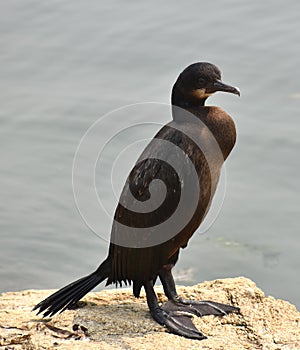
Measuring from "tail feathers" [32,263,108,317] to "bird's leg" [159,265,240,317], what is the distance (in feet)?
1.20

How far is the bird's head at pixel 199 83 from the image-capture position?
5363mm

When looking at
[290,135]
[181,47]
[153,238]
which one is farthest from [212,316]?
[181,47]

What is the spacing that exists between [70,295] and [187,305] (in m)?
0.70

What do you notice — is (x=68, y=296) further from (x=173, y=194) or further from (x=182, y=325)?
(x=173, y=194)

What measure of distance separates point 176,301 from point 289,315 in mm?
690

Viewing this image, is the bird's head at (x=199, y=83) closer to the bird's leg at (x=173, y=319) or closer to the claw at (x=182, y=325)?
the bird's leg at (x=173, y=319)

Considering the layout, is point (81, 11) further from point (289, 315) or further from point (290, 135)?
point (289, 315)

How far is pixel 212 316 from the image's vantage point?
5.57 meters

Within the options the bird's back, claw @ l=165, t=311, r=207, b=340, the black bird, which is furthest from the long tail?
claw @ l=165, t=311, r=207, b=340

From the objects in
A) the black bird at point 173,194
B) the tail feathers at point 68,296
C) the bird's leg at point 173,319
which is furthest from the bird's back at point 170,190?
the tail feathers at point 68,296

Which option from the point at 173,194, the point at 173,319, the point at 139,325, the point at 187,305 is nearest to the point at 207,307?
the point at 187,305

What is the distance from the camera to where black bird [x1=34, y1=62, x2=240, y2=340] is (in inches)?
207

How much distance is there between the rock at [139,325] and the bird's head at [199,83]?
1.30 m

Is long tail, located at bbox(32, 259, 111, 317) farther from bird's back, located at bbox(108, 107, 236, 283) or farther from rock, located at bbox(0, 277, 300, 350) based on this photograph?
bird's back, located at bbox(108, 107, 236, 283)
